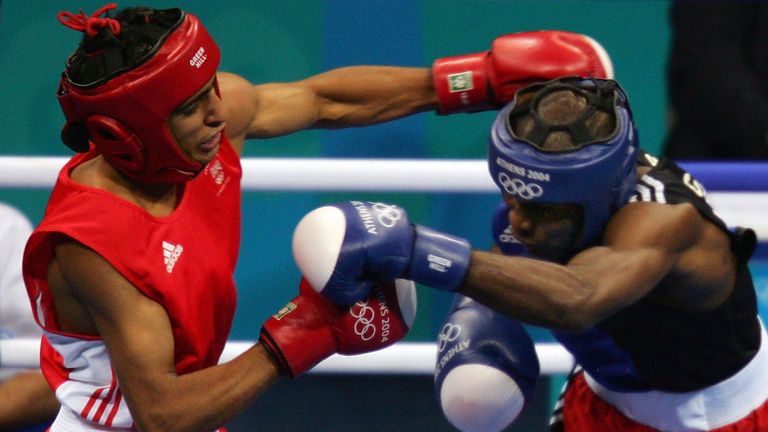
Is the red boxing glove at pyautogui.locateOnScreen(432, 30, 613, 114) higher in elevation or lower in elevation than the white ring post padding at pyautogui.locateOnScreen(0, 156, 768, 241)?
higher

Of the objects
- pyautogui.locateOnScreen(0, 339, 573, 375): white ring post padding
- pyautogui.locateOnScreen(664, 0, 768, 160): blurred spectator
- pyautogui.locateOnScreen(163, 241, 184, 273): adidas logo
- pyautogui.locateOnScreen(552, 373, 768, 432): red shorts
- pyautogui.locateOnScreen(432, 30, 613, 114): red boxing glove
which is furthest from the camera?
pyautogui.locateOnScreen(664, 0, 768, 160): blurred spectator

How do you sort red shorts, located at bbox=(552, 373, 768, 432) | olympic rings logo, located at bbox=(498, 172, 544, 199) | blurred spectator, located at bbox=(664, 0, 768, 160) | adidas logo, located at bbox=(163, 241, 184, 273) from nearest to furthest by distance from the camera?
olympic rings logo, located at bbox=(498, 172, 544, 199) < adidas logo, located at bbox=(163, 241, 184, 273) < red shorts, located at bbox=(552, 373, 768, 432) < blurred spectator, located at bbox=(664, 0, 768, 160)

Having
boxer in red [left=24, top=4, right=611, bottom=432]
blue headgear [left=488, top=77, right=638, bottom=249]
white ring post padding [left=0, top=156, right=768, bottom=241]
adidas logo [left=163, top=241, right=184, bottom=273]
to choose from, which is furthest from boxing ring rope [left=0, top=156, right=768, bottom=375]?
blue headgear [left=488, top=77, right=638, bottom=249]

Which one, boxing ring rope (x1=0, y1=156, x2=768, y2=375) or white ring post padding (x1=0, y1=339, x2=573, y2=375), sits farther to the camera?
white ring post padding (x1=0, y1=339, x2=573, y2=375)

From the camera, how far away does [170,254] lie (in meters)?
2.14

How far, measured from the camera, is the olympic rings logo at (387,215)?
6.18ft

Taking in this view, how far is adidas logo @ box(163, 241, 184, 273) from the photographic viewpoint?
83.3 inches

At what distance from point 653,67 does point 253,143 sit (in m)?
1.32

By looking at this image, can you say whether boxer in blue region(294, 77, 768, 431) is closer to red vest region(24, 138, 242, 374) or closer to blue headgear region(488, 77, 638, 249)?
blue headgear region(488, 77, 638, 249)

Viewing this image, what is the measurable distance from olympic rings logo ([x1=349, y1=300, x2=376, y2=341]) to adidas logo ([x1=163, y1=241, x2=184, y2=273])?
344 millimetres

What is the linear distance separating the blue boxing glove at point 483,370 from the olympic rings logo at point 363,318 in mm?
289

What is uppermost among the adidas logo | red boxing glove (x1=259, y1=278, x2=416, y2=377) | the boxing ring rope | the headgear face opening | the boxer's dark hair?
the boxer's dark hair

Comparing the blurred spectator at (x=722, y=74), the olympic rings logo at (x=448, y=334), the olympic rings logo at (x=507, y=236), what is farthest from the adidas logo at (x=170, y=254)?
the blurred spectator at (x=722, y=74)

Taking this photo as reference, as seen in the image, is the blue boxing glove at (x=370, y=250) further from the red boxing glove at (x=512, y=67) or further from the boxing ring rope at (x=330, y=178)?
the boxing ring rope at (x=330, y=178)
